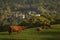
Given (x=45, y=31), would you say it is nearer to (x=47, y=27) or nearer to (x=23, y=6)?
(x=47, y=27)

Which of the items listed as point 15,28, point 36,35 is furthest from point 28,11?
point 36,35

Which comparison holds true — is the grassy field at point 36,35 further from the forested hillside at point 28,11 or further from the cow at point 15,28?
the forested hillside at point 28,11

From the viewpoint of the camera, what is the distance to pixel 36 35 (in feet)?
16.1

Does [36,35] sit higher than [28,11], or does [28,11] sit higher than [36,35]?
[28,11]

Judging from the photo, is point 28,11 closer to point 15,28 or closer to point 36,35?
point 15,28

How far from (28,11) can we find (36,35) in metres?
0.92

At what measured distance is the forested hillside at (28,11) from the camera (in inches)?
202

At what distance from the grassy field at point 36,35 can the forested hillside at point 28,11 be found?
0.25 m

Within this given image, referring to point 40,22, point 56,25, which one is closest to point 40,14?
point 40,22

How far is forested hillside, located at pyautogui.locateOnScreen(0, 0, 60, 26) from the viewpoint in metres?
5.12

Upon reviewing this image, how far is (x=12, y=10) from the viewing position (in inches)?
216

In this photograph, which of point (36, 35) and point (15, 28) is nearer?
point (36, 35)

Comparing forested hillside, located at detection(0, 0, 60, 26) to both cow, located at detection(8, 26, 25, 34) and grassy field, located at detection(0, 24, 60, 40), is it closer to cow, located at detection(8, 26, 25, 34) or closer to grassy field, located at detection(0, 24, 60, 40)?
cow, located at detection(8, 26, 25, 34)

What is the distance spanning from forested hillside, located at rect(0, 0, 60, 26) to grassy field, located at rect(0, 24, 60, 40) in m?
0.25
